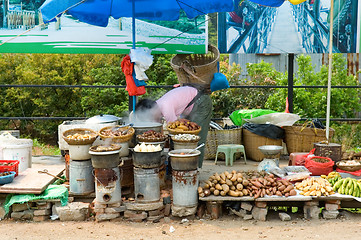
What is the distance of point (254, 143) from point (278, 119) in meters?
0.63

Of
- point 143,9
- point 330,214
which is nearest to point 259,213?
point 330,214

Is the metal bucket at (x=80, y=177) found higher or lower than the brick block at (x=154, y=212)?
higher

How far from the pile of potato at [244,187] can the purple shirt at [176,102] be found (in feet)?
4.71

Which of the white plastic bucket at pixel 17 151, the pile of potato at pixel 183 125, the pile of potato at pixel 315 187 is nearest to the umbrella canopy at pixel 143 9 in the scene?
the pile of potato at pixel 183 125

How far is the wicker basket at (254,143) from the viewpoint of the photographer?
339 inches

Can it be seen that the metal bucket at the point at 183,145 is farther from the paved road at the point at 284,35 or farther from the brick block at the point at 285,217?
the paved road at the point at 284,35

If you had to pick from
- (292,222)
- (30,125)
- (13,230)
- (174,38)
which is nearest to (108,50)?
(174,38)

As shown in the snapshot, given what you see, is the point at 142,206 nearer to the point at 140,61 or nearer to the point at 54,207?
the point at 54,207

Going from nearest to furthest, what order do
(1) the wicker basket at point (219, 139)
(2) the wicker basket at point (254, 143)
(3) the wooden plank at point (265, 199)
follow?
1. (3) the wooden plank at point (265, 199)
2. (2) the wicker basket at point (254, 143)
3. (1) the wicker basket at point (219, 139)

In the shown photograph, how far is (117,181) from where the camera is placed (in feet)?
20.8

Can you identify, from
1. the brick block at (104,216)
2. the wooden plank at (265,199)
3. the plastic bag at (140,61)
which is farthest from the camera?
the plastic bag at (140,61)

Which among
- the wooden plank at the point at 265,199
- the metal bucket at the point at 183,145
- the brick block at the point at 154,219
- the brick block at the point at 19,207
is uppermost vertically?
the metal bucket at the point at 183,145

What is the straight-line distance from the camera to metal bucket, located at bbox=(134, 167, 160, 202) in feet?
20.8

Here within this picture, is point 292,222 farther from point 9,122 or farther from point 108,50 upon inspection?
point 9,122
